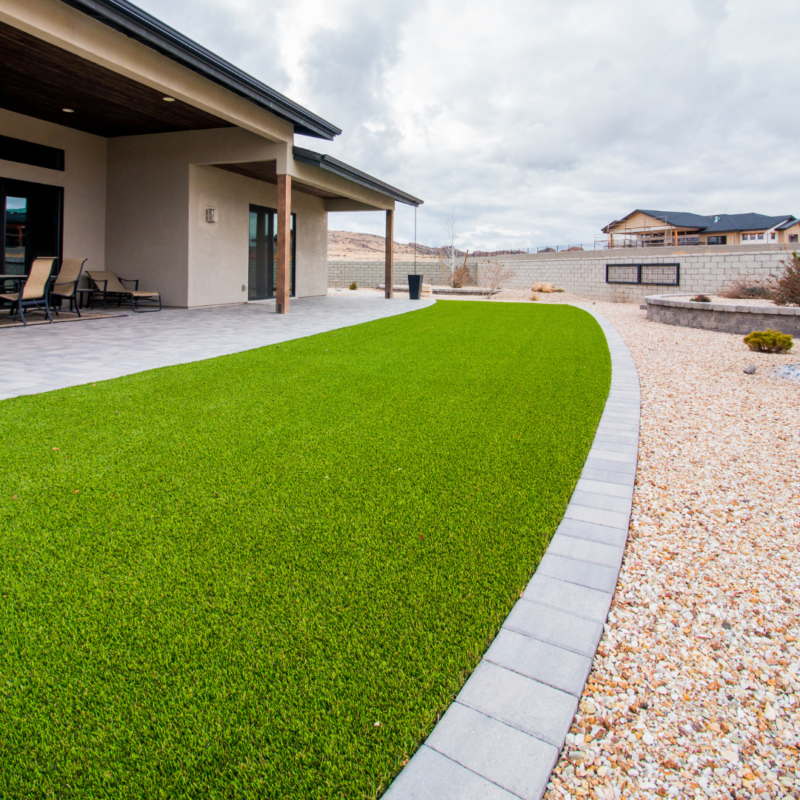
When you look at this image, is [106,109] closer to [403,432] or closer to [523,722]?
[403,432]

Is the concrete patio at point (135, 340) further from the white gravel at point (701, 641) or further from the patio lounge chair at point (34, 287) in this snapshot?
the white gravel at point (701, 641)

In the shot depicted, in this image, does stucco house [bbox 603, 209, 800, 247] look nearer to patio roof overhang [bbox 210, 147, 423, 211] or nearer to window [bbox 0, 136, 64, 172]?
patio roof overhang [bbox 210, 147, 423, 211]

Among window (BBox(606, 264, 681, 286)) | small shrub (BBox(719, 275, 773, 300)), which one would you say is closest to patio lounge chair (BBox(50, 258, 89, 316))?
small shrub (BBox(719, 275, 773, 300))

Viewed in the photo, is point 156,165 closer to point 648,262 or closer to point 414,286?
point 414,286

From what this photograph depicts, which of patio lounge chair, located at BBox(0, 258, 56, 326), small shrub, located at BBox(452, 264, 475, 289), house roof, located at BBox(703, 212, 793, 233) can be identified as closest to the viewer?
patio lounge chair, located at BBox(0, 258, 56, 326)

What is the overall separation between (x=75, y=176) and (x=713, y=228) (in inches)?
1898

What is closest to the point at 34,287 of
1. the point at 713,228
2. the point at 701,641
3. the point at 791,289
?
the point at 701,641

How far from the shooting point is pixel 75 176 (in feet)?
36.8

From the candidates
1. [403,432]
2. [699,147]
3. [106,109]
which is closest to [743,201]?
[699,147]

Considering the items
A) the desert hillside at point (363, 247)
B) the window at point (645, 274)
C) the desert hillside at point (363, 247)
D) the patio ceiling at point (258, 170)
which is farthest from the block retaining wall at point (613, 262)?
the desert hillside at point (363, 247)

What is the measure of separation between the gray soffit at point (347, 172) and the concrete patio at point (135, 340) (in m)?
2.89

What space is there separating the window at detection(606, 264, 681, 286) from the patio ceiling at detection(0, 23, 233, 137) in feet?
49.8

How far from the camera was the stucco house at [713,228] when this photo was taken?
4478cm

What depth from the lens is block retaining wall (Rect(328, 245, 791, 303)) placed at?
17.1m
